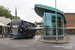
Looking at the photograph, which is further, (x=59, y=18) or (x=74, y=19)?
(x=74, y=19)

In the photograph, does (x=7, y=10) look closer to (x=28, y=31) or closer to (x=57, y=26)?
(x=28, y=31)

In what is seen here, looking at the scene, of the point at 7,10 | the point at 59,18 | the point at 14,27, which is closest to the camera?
the point at 59,18

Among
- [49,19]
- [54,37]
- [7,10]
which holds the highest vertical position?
[7,10]

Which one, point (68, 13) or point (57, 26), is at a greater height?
point (68, 13)

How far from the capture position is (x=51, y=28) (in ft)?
63.8

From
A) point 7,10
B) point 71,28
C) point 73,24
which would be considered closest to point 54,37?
point 7,10

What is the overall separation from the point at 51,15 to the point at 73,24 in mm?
43378

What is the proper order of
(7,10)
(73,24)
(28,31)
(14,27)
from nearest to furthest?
1. (14,27)
2. (28,31)
3. (7,10)
4. (73,24)

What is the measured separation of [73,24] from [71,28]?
17.9ft

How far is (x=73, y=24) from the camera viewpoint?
60750 millimetres

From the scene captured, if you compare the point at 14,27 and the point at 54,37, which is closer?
the point at 54,37

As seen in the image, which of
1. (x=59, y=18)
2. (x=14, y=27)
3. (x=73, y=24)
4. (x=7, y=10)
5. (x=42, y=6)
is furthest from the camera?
(x=73, y=24)

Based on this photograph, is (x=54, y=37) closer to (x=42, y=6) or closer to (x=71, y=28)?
(x=42, y=6)

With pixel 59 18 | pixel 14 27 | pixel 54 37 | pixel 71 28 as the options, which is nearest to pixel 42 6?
pixel 59 18
